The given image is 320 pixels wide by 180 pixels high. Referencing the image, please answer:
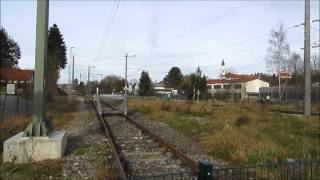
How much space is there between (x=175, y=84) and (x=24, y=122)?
12639 cm

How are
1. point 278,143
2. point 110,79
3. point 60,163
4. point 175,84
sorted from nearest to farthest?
point 60,163 < point 278,143 < point 175,84 < point 110,79

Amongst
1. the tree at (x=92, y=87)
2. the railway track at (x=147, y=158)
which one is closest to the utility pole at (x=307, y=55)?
the railway track at (x=147, y=158)

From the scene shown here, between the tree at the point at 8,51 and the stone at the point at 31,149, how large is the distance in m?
89.7

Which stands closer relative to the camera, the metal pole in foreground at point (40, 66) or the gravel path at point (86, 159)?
the gravel path at point (86, 159)

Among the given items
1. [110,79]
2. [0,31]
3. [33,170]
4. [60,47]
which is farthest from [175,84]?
[33,170]

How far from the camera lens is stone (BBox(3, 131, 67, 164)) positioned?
1137 cm

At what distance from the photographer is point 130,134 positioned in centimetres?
1919

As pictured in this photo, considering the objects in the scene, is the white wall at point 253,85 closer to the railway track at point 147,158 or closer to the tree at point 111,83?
the tree at point 111,83

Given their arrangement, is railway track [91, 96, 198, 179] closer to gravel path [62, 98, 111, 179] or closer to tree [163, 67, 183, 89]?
gravel path [62, 98, 111, 179]

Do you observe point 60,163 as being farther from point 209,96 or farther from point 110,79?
point 110,79

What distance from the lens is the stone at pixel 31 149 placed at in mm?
11370

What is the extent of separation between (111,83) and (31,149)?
145 metres

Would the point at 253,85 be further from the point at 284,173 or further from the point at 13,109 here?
the point at 284,173

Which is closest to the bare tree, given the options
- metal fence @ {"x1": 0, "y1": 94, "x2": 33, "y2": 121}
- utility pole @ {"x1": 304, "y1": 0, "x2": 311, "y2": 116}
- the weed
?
utility pole @ {"x1": 304, "y1": 0, "x2": 311, "y2": 116}
